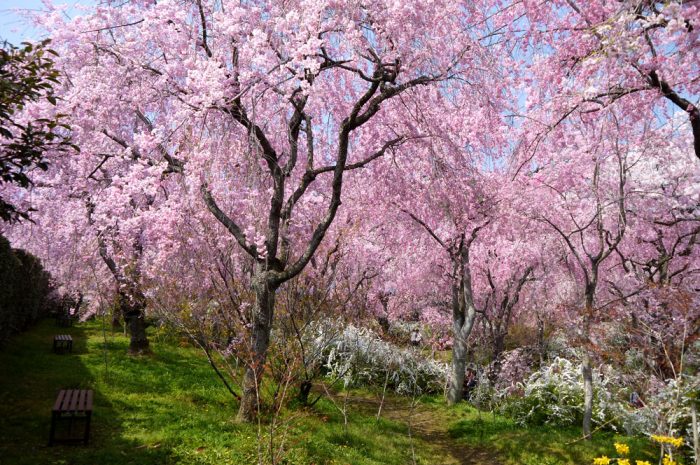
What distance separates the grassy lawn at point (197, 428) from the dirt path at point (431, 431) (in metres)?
0.03

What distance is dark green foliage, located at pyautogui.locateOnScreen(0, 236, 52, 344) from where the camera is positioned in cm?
1059

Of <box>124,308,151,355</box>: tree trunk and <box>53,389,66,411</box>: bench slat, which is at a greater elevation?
<box>124,308,151,355</box>: tree trunk

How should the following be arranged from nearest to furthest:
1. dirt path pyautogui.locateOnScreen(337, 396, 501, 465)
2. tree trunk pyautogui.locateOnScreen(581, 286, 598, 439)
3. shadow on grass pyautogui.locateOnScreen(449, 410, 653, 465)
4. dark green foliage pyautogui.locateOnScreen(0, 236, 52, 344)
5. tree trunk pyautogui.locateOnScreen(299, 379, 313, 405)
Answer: shadow on grass pyautogui.locateOnScreen(449, 410, 653, 465) → dirt path pyautogui.locateOnScreen(337, 396, 501, 465) → tree trunk pyautogui.locateOnScreen(581, 286, 598, 439) → tree trunk pyautogui.locateOnScreen(299, 379, 313, 405) → dark green foliage pyautogui.locateOnScreen(0, 236, 52, 344)

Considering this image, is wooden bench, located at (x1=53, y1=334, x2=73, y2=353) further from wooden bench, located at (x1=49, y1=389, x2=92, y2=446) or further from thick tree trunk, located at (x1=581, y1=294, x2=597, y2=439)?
thick tree trunk, located at (x1=581, y1=294, x2=597, y2=439)

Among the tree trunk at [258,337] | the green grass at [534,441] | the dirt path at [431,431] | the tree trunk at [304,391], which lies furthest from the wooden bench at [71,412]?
Result: the green grass at [534,441]

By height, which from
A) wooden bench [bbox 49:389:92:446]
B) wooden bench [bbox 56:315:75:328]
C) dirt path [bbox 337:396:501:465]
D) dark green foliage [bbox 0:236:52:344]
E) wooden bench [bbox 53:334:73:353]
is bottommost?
dirt path [bbox 337:396:501:465]

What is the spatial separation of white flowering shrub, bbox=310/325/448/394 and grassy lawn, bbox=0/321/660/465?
2.99 feet

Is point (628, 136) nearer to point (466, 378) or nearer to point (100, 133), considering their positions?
point (466, 378)

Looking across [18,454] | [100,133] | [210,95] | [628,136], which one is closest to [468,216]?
[628,136]

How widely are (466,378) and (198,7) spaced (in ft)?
35.7

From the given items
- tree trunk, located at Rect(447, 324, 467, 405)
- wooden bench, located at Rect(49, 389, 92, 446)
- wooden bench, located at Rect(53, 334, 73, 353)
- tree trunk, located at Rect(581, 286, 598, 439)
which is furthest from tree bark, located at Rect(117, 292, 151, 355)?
tree trunk, located at Rect(581, 286, 598, 439)

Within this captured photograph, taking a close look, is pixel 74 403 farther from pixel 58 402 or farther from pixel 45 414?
pixel 45 414

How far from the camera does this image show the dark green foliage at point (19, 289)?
34.8 feet

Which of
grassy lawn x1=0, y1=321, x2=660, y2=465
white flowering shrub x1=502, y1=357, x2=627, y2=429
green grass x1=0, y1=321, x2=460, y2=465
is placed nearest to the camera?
green grass x1=0, y1=321, x2=460, y2=465
